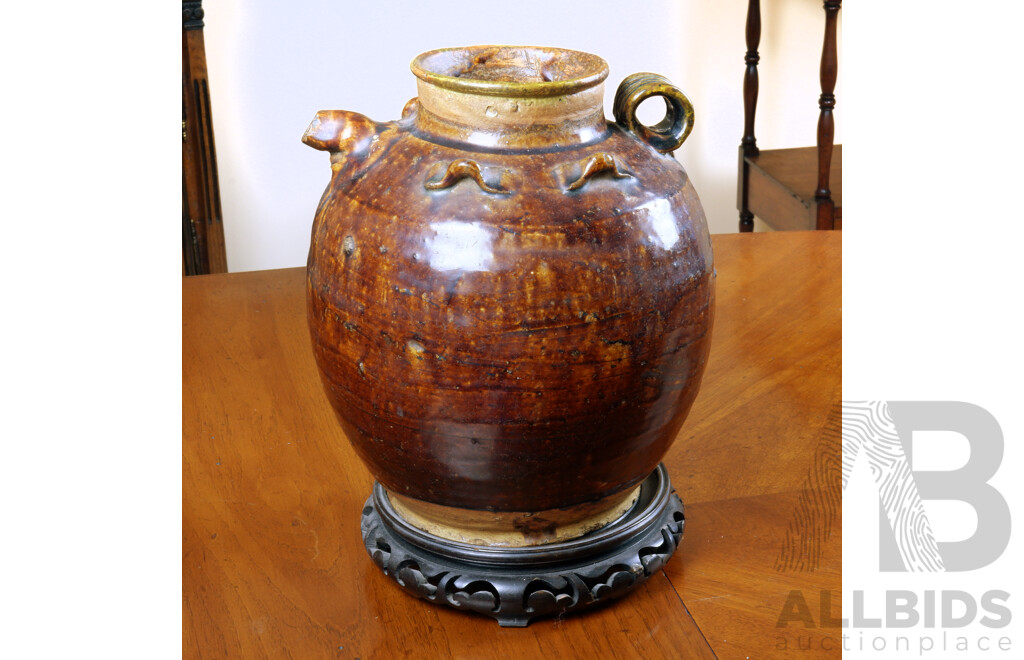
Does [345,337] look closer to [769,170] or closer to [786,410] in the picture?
[786,410]

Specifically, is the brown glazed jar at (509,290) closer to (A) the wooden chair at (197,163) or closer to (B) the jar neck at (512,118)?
(B) the jar neck at (512,118)

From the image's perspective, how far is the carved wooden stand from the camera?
3.03ft

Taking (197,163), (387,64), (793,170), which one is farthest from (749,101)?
(197,163)

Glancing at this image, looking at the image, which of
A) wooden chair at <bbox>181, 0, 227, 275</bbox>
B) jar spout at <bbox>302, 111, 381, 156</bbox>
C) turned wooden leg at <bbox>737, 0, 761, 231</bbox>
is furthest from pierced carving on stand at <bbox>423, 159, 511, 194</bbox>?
turned wooden leg at <bbox>737, 0, 761, 231</bbox>

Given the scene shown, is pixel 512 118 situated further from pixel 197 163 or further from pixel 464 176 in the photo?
pixel 197 163

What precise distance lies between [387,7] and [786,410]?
1.22m

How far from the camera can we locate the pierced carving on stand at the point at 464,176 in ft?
2.69

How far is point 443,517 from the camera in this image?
94 cm

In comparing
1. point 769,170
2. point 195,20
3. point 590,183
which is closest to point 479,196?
point 590,183

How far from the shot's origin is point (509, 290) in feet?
2.63

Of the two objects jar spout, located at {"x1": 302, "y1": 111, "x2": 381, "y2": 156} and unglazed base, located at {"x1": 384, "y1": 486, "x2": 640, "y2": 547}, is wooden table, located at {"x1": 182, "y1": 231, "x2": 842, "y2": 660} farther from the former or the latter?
jar spout, located at {"x1": 302, "y1": 111, "x2": 381, "y2": 156}

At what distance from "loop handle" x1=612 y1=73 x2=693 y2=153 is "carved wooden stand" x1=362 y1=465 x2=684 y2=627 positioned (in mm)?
321

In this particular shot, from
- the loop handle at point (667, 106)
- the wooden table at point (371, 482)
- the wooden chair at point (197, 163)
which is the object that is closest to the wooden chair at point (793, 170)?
the wooden table at point (371, 482)

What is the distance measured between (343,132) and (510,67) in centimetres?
15
